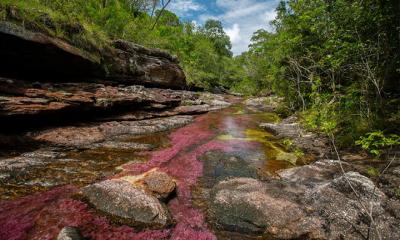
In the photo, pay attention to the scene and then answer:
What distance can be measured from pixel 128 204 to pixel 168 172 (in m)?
3.70

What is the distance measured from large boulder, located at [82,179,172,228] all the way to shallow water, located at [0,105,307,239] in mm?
260

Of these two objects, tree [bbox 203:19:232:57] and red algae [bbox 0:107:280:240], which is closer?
red algae [bbox 0:107:280:240]

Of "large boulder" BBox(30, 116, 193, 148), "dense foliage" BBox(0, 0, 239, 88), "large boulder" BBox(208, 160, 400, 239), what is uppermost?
"dense foliage" BBox(0, 0, 239, 88)

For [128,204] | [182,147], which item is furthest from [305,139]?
[128,204]

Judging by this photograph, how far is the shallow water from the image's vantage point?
21.1ft

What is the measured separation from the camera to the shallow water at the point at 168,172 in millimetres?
6434

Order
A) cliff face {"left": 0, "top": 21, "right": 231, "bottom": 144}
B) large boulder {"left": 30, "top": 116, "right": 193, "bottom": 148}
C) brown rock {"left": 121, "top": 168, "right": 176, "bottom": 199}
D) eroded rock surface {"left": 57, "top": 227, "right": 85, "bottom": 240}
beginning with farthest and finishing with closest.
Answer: large boulder {"left": 30, "top": 116, "right": 193, "bottom": 148} → cliff face {"left": 0, "top": 21, "right": 231, "bottom": 144} → brown rock {"left": 121, "top": 168, "right": 176, "bottom": 199} → eroded rock surface {"left": 57, "top": 227, "right": 85, "bottom": 240}

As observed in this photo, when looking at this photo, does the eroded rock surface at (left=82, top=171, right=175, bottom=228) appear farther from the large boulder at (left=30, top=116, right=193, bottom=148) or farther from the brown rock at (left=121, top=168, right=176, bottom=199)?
the large boulder at (left=30, top=116, right=193, bottom=148)

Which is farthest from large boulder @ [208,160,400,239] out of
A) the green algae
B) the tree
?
the tree

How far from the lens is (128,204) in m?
7.14

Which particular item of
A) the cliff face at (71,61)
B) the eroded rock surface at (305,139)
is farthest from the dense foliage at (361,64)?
the cliff face at (71,61)

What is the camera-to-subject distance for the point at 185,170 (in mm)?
11062

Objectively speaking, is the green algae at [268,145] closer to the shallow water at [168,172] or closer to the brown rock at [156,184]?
the shallow water at [168,172]

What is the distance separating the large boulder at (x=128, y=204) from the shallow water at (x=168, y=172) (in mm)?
260
